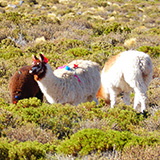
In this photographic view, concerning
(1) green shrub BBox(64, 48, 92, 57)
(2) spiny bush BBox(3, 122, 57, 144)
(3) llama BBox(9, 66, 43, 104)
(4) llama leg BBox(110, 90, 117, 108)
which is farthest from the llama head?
(1) green shrub BBox(64, 48, 92, 57)

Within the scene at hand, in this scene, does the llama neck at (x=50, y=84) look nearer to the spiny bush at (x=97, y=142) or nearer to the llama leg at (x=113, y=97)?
the spiny bush at (x=97, y=142)

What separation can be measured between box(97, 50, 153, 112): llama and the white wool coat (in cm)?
60

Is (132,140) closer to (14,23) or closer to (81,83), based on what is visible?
(81,83)

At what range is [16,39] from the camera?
14141 millimetres

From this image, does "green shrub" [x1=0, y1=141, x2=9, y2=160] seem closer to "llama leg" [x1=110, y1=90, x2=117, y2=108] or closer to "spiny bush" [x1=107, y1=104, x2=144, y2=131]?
"spiny bush" [x1=107, y1=104, x2=144, y2=131]

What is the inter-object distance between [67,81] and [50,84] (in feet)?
1.74

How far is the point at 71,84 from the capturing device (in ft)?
20.5

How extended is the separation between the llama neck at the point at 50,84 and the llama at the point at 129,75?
2030mm

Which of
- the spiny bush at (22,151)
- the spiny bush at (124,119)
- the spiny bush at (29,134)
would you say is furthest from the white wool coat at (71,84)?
the spiny bush at (22,151)

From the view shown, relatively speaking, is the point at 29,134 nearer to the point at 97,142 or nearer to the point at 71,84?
the point at 97,142

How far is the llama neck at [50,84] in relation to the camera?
5.73 metres

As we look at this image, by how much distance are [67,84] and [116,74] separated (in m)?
1.85

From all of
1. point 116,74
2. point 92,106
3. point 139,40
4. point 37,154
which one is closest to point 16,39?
Answer: point 139,40

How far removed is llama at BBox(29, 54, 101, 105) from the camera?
5.66 metres
